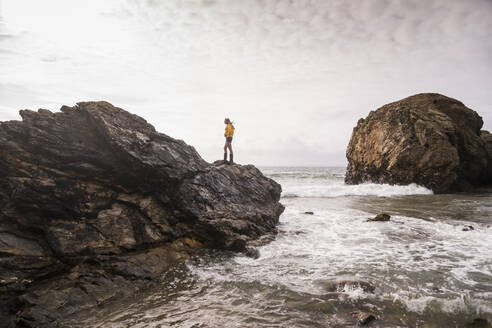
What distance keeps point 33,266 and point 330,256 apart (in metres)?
7.13

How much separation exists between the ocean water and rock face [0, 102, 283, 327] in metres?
0.80

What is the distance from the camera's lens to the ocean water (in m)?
4.44

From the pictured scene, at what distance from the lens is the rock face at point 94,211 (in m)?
5.22

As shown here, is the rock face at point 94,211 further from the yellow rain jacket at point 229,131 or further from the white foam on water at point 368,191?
the white foam on water at point 368,191

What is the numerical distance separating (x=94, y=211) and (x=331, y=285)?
608cm

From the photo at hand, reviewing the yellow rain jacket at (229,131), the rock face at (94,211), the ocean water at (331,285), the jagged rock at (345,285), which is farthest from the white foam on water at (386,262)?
the yellow rain jacket at (229,131)

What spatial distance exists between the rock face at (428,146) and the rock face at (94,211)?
68.2ft

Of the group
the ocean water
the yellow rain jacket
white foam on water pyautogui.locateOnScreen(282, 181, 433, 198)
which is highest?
the yellow rain jacket

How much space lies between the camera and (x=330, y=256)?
746 centimetres

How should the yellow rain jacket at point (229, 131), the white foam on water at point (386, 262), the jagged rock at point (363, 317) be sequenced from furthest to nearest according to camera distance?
the yellow rain jacket at point (229, 131) < the white foam on water at point (386, 262) < the jagged rock at point (363, 317)

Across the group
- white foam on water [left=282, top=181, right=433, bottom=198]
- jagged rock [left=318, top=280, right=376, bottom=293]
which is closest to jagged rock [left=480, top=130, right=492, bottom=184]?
white foam on water [left=282, top=181, right=433, bottom=198]

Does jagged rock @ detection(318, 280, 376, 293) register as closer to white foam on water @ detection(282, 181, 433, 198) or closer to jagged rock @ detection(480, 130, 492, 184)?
white foam on water @ detection(282, 181, 433, 198)

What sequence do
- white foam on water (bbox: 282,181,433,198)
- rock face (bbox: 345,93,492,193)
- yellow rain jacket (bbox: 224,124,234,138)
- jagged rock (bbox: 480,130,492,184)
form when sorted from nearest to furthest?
yellow rain jacket (bbox: 224,124,234,138) < rock face (bbox: 345,93,492,193) < white foam on water (bbox: 282,181,433,198) < jagged rock (bbox: 480,130,492,184)

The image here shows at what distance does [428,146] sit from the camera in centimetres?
2350
